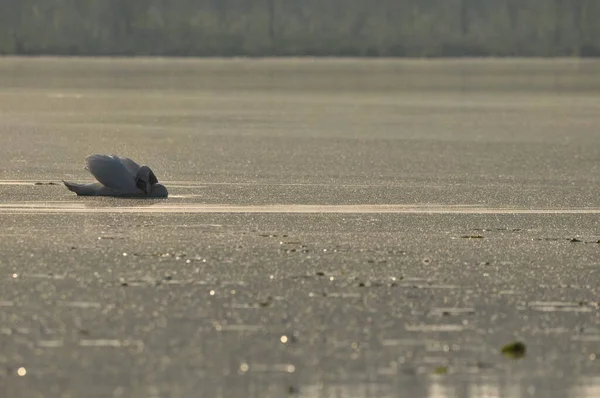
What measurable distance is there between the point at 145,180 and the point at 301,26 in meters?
152

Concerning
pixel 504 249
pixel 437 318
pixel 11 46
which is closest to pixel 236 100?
pixel 504 249

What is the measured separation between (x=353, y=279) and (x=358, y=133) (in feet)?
67.5

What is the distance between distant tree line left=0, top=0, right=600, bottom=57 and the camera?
16775 centimetres

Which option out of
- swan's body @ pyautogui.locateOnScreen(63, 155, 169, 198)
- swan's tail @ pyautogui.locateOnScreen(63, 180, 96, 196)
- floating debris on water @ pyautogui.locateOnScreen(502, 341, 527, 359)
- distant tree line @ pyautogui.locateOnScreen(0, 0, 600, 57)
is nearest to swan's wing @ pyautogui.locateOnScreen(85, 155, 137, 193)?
swan's body @ pyautogui.locateOnScreen(63, 155, 169, 198)

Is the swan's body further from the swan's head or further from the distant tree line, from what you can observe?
the distant tree line

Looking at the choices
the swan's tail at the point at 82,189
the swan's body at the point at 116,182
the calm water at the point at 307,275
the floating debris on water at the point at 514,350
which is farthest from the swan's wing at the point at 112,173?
the floating debris on water at the point at 514,350

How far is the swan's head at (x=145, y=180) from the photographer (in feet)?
59.0

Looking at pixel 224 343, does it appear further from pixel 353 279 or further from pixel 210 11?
pixel 210 11

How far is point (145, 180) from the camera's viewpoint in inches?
712

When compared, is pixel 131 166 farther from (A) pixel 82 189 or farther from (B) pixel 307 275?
(B) pixel 307 275

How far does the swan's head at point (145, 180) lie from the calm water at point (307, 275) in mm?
380

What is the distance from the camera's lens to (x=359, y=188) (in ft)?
64.1

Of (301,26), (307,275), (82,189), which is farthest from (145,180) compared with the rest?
(301,26)

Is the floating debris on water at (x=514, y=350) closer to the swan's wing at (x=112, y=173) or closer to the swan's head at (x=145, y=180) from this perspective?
the swan's head at (x=145, y=180)
